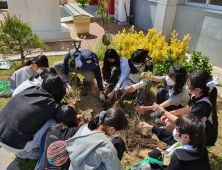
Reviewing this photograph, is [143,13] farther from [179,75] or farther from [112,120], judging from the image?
[112,120]

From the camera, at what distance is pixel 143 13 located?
26.7ft

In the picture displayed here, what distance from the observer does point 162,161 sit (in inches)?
67.8

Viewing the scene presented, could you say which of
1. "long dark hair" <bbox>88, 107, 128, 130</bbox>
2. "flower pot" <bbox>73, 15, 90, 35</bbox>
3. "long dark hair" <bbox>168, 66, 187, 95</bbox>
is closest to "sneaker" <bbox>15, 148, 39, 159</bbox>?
"long dark hair" <bbox>88, 107, 128, 130</bbox>

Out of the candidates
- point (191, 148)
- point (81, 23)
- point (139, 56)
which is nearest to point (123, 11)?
point (81, 23)

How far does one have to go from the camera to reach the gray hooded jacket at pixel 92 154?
4.45ft

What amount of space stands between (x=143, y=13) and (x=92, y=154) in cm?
802

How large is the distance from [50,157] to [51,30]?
20.0 ft

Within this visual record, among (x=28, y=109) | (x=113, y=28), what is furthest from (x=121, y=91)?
(x=113, y=28)

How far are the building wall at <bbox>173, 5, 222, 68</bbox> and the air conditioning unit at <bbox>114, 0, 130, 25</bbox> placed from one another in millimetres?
3975

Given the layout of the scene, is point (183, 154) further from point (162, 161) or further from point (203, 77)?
point (203, 77)

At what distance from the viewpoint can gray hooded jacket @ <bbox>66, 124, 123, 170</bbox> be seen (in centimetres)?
136

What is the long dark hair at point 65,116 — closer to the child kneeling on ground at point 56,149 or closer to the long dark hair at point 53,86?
the child kneeling on ground at point 56,149

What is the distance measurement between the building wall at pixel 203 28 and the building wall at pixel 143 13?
6.17 ft

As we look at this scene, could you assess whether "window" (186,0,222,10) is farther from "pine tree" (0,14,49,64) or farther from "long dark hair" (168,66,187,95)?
"pine tree" (0,14,49,64)
